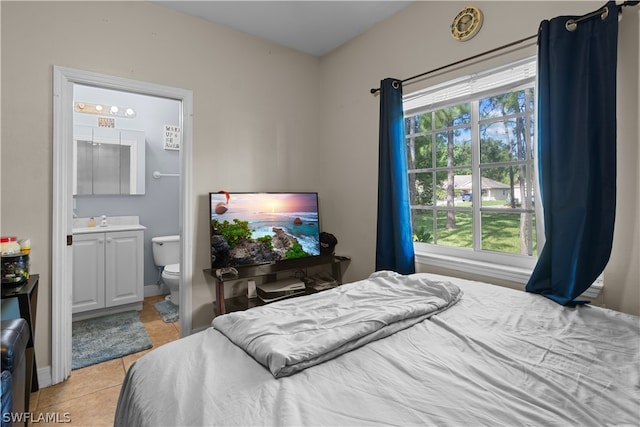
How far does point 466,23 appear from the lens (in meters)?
2.13

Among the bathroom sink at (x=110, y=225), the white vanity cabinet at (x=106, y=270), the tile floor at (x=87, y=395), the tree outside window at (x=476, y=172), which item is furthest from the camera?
the bathroom sink at (x=110, y=225)

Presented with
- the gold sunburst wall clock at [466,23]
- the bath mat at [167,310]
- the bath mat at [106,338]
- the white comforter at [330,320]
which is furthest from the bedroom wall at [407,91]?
the bath mat at [106,338]

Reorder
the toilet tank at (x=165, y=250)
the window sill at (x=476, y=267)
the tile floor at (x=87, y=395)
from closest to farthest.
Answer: the tile floor at (x=87, y=395) → the window sill at (x=476, y=267) → the toilet tank at (x=165, y=250)

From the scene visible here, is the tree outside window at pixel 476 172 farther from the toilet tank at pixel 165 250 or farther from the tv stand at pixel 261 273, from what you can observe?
the toilet tank at pixel 165 250

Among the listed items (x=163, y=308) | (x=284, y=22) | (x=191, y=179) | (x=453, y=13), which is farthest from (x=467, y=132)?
(x=163, y=308)

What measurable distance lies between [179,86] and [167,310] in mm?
2284

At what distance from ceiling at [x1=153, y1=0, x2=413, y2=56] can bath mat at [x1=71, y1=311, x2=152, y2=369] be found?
2.72 metres

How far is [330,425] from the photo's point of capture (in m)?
0.72

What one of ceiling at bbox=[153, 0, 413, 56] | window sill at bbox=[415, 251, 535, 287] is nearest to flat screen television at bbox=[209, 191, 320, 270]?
window sill at bbox=[415, 251, 535, 287]

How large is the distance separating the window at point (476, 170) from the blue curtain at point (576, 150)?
238 millimetres

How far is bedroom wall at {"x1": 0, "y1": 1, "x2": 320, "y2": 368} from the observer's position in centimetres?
198

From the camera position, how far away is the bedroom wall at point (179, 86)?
1.98 metres

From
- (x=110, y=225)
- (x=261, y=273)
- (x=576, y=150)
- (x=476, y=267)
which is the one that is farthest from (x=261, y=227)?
(x=576, y=150)

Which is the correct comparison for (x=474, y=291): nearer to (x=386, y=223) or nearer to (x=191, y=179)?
(x=386, y=223)
